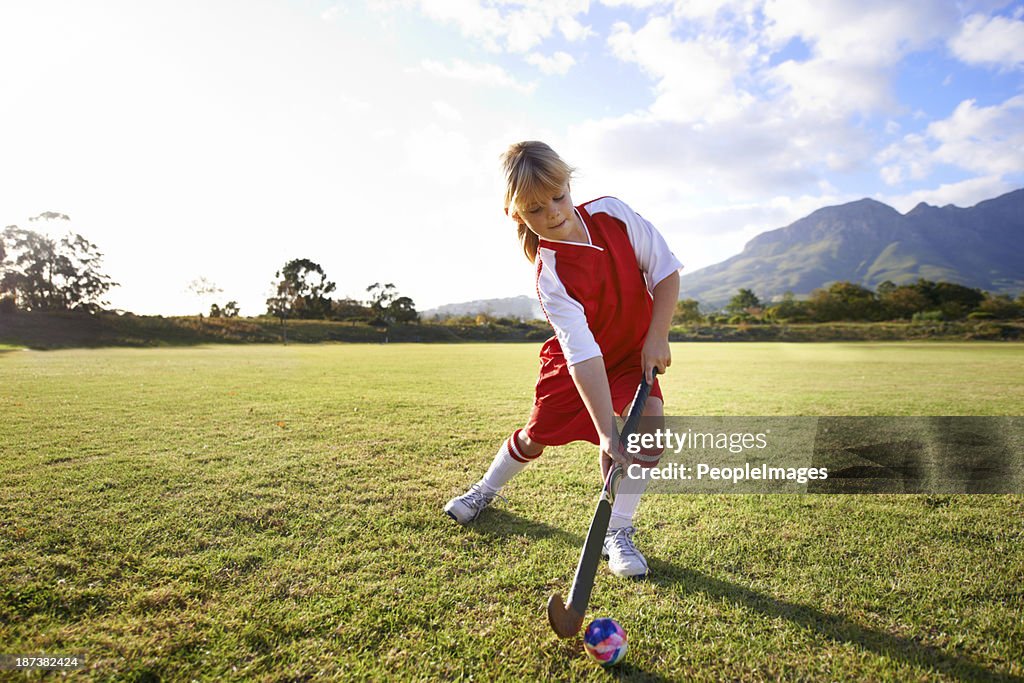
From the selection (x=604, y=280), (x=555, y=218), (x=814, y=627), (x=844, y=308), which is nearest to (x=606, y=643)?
(x=814, y=627)

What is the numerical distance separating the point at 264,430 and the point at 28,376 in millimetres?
9568

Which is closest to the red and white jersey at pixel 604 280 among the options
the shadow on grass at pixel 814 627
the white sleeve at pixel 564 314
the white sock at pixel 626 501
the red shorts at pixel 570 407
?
the white sleeve at pixel 564 314

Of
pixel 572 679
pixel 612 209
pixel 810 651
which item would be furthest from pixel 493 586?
pixel 612 209

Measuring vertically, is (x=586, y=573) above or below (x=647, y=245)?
below

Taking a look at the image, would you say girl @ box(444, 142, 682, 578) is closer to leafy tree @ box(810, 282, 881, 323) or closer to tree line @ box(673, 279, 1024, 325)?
tree line @ box(673, 279, 1024, 325)

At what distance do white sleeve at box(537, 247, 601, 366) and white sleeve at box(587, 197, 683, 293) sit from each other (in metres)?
0.51

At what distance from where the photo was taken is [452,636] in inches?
79.6

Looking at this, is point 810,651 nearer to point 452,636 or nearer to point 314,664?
point 452,636

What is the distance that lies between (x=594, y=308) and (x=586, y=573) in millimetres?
1321

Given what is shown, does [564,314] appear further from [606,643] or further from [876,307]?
[876,307]

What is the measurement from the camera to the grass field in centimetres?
191

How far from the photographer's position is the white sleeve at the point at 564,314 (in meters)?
2.45

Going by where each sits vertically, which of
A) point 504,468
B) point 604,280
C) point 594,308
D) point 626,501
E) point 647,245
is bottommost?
point 626,501

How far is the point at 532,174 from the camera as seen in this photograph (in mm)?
2436
